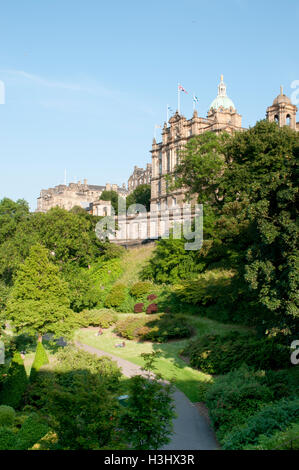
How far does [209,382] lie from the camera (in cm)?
1934

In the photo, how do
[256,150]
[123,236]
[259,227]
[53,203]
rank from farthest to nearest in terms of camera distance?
1. [53,203]
2. [123,236]
3. [256,150]
4. [259,227]

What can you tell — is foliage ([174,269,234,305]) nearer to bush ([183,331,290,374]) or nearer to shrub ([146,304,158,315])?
shrub ([146,304,158,315])

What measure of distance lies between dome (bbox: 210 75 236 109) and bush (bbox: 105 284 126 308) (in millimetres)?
42910

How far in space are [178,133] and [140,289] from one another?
41.7 m

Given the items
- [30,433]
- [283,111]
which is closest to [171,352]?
[30,433]

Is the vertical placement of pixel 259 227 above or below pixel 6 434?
above

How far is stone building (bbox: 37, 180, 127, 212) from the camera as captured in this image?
135 m

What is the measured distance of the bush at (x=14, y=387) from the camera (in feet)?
63.1

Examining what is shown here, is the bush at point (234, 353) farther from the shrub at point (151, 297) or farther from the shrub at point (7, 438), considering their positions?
the shrub at point (151, 297)

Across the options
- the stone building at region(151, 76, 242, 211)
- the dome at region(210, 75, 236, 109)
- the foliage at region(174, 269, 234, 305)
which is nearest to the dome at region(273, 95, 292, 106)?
the stone building at region(151, 76, 242, 211)

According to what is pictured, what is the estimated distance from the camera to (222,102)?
2862 inches

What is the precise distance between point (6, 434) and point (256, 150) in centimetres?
2624
